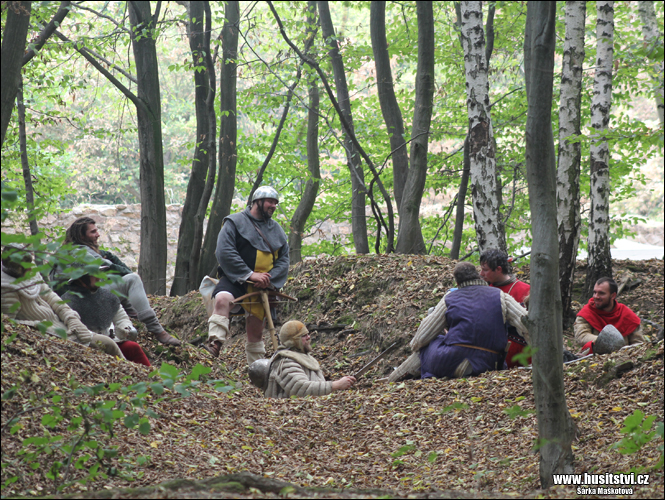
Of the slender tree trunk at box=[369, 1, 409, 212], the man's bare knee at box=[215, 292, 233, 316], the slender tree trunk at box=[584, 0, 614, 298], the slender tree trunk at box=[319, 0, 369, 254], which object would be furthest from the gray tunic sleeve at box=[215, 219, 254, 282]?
the slender tree trunk at box=[319, 0, 369, 254]

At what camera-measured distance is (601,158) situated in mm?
8820

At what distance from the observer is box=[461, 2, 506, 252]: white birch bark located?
24.0 ft

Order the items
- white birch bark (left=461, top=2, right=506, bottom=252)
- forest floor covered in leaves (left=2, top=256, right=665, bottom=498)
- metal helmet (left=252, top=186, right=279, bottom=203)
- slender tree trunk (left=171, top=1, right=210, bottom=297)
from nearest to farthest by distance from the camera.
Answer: forest floor covered in leaves (left=2, top=256, right=665, bottom=498) → metal helmet (left=252, top=186, right=279, bottom=203) → white birch bark (left=461, top=2, right=506, bottom=252) → slender tree trunk (left=171, top=1, right=210, bottom=297)

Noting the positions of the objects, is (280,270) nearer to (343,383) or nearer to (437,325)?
(343,383)

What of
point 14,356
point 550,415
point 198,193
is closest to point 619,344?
point 550,415

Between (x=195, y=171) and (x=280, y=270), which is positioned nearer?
(x=280, y=270)

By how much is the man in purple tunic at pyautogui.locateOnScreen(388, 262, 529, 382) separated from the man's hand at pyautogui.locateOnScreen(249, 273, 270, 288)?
1.94 meters

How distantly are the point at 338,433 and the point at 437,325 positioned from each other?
1.50 meters

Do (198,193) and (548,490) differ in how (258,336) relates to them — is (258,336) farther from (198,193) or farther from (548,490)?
(198,193)

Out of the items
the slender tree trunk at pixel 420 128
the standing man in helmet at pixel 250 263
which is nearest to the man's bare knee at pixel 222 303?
the standing man in helmet at pixel 250 263

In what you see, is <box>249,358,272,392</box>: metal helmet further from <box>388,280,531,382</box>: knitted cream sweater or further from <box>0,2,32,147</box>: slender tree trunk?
<box>0,2,32,147</box>: slender tree trunk

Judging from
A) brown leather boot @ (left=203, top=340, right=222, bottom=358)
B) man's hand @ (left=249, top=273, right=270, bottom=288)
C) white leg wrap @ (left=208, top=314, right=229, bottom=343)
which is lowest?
brown leather boot @ (left=203, top=340, right=222, bottom=358)

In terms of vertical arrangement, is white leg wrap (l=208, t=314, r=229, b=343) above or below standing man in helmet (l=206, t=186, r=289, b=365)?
below

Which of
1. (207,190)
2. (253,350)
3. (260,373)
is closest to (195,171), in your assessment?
(207,190)
